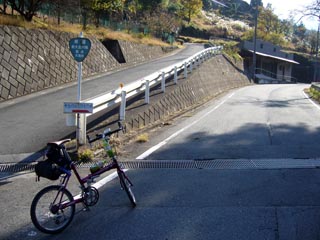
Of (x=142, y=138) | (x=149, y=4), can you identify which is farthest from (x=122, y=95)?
(x=149, y=4)

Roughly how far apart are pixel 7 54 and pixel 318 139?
35.0 ft

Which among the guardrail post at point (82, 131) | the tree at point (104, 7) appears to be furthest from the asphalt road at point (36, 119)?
the tree at point (104, 7)

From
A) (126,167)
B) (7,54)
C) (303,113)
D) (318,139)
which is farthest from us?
(303,113)

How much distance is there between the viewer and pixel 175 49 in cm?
4109

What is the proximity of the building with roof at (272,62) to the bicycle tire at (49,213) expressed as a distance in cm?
5397

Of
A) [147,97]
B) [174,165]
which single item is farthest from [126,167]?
[147,97]

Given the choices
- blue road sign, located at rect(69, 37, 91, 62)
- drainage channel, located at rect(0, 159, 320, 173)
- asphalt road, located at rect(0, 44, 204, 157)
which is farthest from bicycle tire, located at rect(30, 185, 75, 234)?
blue road sign, located at rect(69, 37, 91, 62)

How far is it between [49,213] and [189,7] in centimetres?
7458

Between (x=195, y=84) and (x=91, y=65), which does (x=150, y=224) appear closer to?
(x=195, y=84)

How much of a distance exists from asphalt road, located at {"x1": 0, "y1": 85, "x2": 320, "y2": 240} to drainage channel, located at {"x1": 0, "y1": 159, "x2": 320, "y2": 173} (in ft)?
0.26

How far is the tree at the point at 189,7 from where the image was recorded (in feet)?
245

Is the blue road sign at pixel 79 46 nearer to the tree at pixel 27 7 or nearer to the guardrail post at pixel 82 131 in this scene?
the guardrail post at pixel 82 131

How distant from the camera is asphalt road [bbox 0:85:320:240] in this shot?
449 cm

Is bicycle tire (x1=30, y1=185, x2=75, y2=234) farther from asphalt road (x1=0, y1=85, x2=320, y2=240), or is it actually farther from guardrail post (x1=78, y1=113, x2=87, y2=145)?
guardrail post (x1=78, y1=113, x2=87, y2=145)
